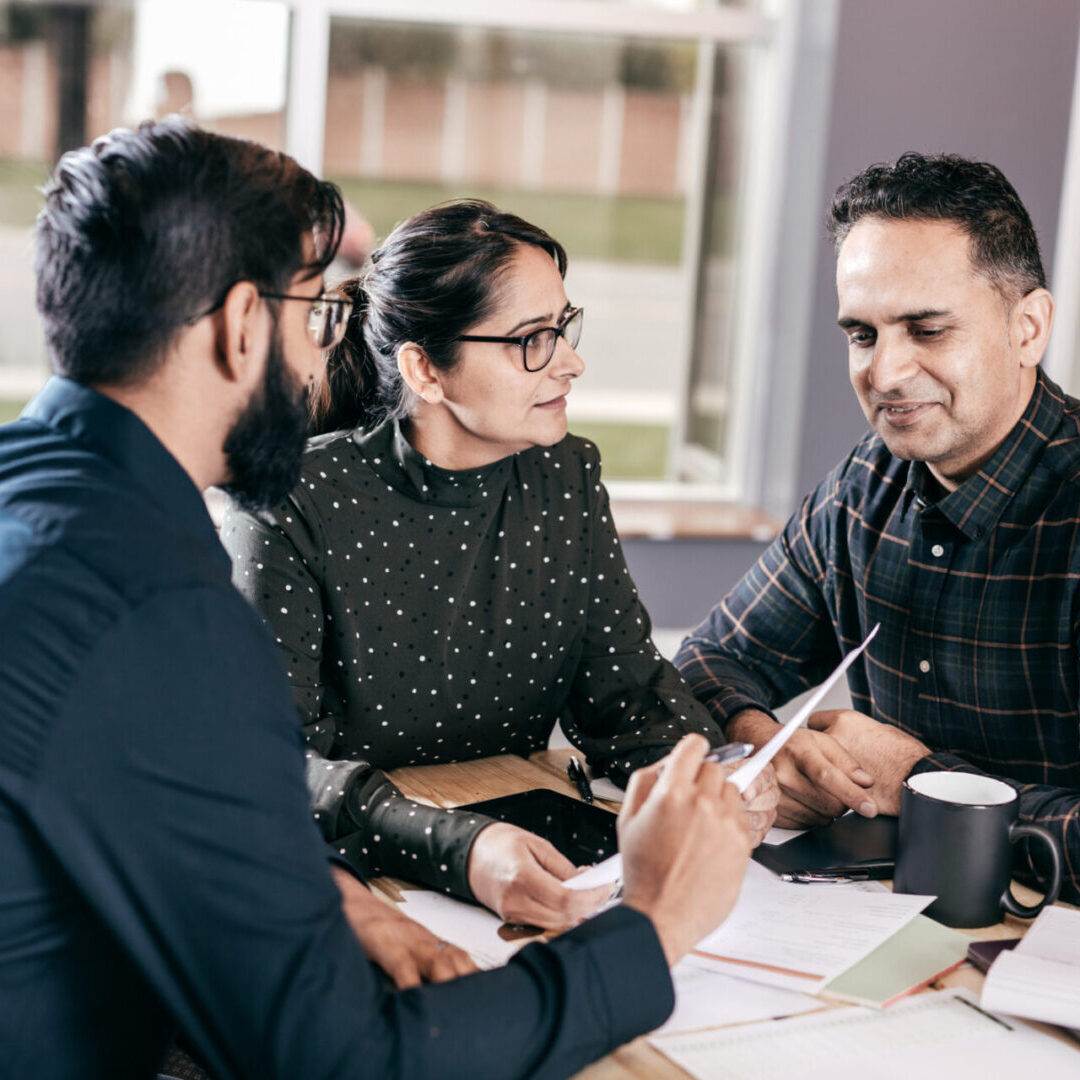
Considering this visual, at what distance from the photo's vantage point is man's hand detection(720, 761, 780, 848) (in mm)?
1343

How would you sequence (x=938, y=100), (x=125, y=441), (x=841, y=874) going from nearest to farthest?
(x=125, y=441) < (x=841, y=874) < (x=938, y=100)

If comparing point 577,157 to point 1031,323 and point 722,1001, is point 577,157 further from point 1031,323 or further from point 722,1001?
point 722,1001

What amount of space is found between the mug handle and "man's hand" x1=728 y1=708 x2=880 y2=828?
236 mm

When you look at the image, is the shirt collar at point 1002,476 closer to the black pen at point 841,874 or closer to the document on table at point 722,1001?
the black pen at point 841,874

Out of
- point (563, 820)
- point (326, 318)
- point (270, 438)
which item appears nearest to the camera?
point (270, 438)

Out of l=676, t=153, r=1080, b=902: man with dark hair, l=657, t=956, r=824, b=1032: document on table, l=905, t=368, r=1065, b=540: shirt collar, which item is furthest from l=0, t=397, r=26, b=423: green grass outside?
l=657, t=956, r=824, b=1032: document on table

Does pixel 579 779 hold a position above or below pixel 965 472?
below

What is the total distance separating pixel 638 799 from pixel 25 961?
44 centimetres

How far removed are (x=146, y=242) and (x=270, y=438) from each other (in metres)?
0.18

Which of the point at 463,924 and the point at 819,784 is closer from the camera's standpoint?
the point at 463,924

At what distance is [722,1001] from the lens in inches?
40.7

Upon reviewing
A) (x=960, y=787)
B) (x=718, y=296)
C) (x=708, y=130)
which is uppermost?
(x=708, y=130)

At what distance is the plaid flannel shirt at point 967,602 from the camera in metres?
1.62

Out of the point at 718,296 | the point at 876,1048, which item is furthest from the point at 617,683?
the point at 718,296
